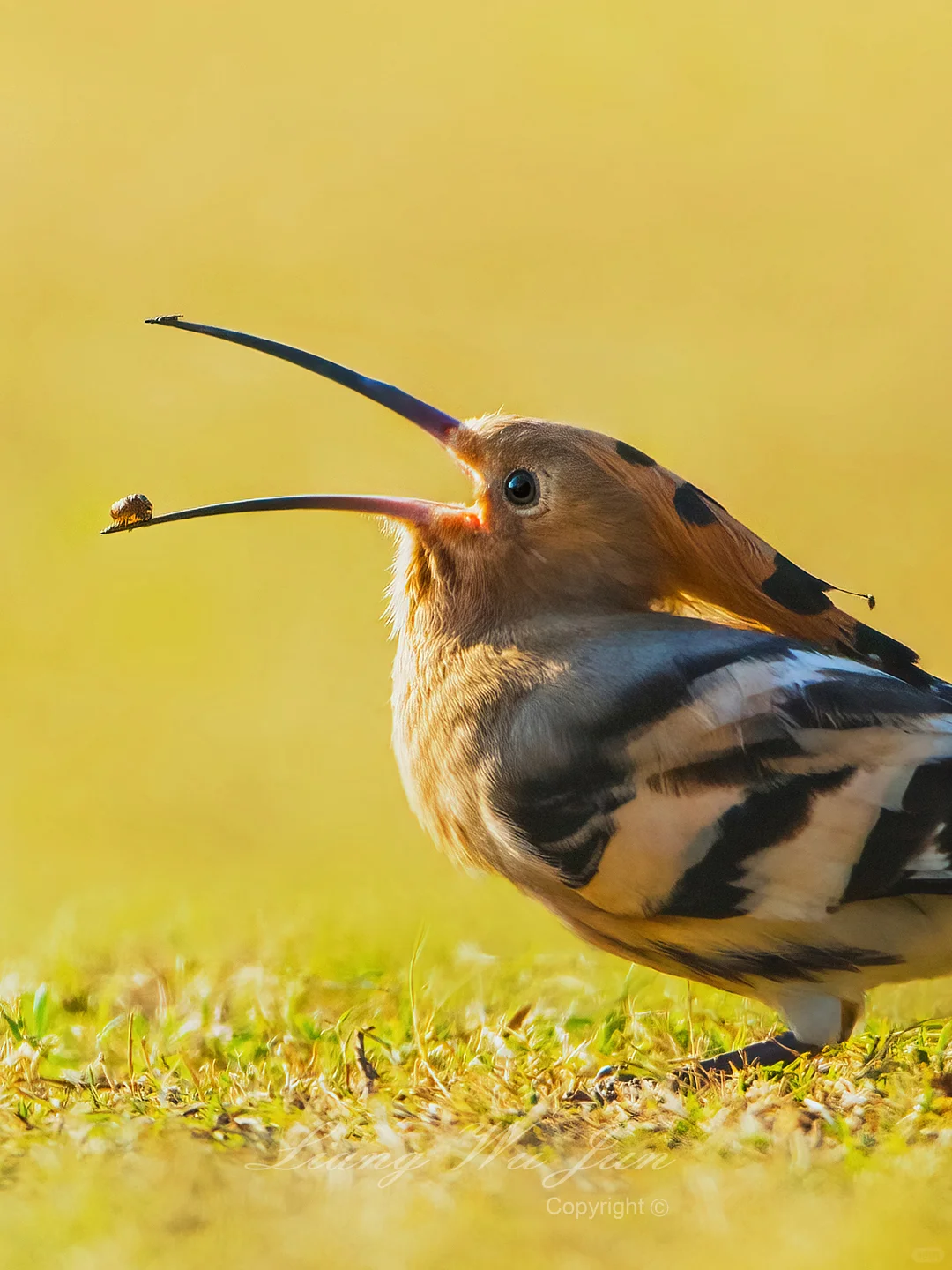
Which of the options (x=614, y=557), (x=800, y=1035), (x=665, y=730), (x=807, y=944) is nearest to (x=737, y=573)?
(x=614, y=557)

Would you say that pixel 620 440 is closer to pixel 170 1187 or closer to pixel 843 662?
pixel 843 662

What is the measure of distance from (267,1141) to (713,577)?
1.05 metres

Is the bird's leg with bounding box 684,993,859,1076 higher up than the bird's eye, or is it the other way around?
the bird's eye

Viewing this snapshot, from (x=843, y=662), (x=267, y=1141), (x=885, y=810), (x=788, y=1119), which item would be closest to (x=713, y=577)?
(x=843, y=662)

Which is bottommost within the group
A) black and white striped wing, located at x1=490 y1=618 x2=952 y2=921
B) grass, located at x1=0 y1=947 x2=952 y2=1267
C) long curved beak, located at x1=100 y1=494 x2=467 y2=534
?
grass, located at x1=0 y1=947 x2=952 y2=1267

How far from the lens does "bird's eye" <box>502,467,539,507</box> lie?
2314 mm

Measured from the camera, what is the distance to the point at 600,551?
2295 mm

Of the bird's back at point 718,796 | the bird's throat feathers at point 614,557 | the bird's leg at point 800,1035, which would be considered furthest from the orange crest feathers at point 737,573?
the bird's leg at point 800,1035

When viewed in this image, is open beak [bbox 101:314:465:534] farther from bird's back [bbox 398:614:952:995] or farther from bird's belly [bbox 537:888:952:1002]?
bird's belly [bbox 537:888:952:1002]

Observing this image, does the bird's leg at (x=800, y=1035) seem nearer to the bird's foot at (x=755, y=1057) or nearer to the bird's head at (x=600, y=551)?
the bird's foot at (x=755, y=1057)

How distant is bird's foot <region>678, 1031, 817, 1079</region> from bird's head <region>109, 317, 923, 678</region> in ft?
1.96

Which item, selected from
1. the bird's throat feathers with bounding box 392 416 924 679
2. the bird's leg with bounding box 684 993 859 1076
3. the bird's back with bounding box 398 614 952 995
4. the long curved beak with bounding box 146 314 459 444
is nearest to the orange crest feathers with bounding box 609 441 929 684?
the bird's throat feathers with bounding box 392 416 924 679

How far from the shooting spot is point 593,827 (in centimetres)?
204

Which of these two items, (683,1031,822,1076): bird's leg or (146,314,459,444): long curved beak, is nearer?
(683,1031,822,1076): bird's leg
